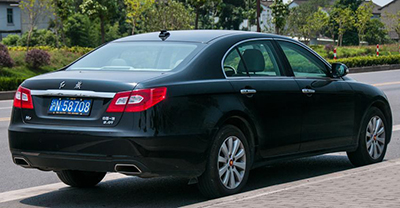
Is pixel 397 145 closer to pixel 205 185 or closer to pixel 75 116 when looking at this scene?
pixel 205 185

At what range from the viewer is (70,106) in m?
6.09

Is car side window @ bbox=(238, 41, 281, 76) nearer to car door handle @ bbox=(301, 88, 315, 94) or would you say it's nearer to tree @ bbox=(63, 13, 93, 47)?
car door handle @ bbox=(301, 88, 315, 94)

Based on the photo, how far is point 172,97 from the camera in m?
6.02

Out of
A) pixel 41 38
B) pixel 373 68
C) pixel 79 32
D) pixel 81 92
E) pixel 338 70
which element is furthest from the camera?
pixel 79 32

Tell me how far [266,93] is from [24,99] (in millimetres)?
2269

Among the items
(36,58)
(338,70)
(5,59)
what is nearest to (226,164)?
(338,70)

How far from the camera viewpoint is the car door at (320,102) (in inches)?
297

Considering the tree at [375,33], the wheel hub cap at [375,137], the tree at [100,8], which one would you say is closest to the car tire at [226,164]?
the wheel hub cap at [375,137]

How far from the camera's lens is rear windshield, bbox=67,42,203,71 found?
6581 millimetres

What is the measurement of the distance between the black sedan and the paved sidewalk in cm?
56

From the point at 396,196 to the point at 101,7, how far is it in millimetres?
46603

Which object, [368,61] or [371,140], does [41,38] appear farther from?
[371,140]

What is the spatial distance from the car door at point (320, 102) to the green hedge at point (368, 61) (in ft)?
103

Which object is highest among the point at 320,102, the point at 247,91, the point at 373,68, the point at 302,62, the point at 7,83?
the point at 302,62
